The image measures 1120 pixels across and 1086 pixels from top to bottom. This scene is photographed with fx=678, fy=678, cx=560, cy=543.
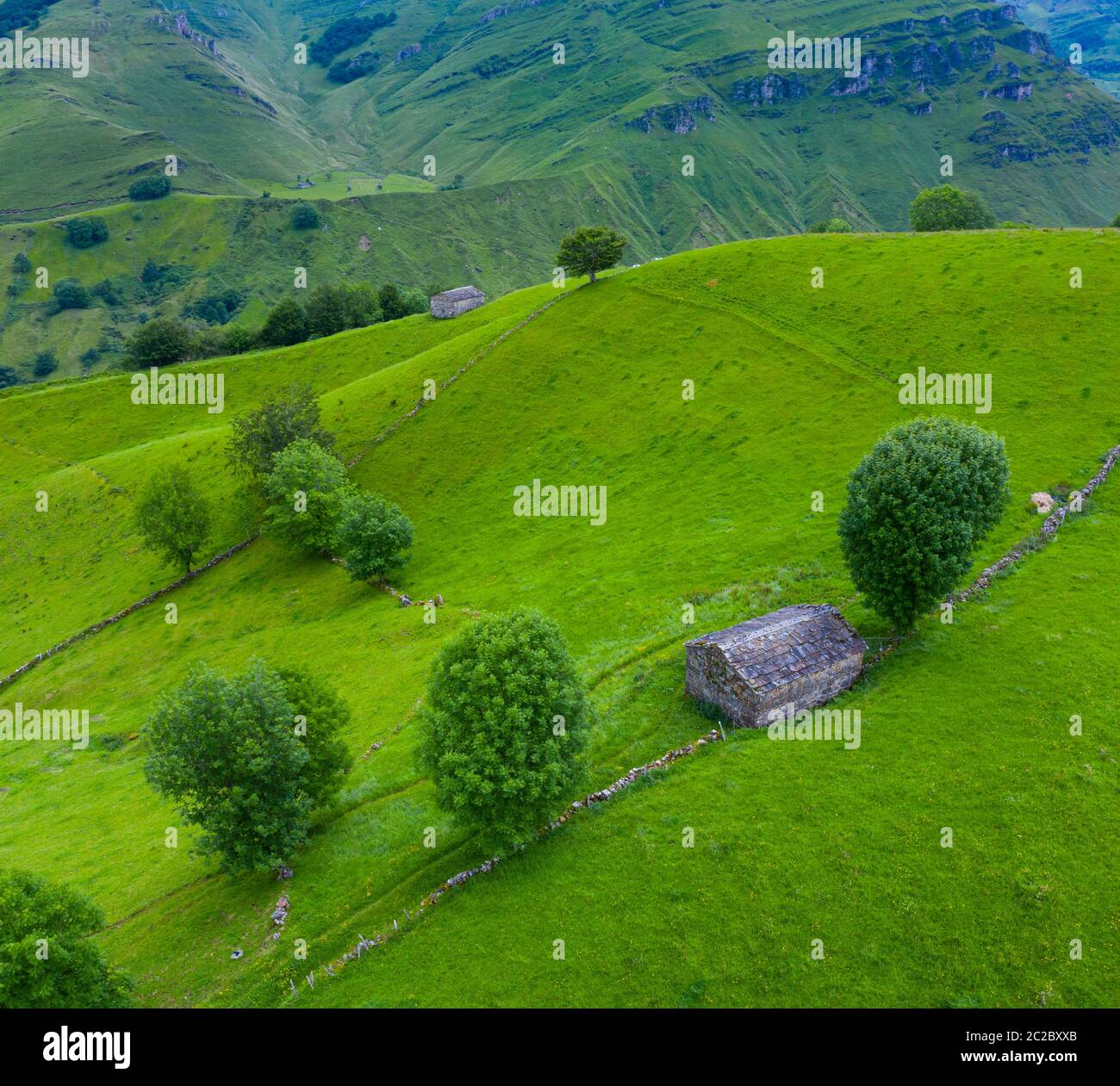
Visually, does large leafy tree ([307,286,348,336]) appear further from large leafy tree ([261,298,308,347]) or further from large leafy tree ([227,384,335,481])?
large leafy tree ([227,384,335,481])

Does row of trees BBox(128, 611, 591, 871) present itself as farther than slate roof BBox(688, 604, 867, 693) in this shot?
No

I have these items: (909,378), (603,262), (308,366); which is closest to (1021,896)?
(909,378)

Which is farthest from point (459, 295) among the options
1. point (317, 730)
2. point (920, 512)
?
point (920, 512)

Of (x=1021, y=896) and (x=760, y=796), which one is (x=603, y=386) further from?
(x=1021, y=896)

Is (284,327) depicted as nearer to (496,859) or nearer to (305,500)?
(305,500)

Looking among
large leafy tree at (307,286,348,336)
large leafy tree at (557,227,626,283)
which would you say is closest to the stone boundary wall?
large leafy tree at (557,227,626,283)

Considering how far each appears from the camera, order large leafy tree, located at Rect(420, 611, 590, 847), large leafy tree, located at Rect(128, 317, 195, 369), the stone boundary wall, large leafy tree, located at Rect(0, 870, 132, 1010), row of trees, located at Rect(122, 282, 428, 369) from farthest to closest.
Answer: row of trees, located at Rect(122, 282, 428, 369), large leafy tree, located at Rect(128, 317, 195, 369), large leafy tree, located at Rect(420, 611, 590, 847), the stone boundary wall, large leafy tree, located at Rect(0, 870, 132, 1010)
